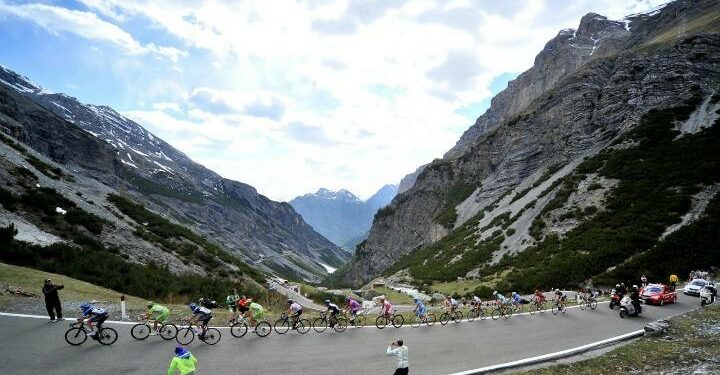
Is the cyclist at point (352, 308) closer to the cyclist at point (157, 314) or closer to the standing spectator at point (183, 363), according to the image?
the cyclist at point (157, 314)

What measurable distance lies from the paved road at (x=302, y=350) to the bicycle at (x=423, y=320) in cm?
137

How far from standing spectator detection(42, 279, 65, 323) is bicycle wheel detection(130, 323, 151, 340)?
3.86 m

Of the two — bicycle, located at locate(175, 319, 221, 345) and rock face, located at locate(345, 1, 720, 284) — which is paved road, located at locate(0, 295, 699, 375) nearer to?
bicycle, located at locate(175, 319, 221, 345)

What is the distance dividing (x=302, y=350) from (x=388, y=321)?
26.1 ft

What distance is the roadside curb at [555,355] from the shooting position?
1579cm

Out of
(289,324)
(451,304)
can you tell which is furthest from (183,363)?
(451,304)

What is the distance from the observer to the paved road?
14266 mm

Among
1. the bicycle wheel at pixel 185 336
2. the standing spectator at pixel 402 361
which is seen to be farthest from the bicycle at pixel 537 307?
the bicycle wheel at pixel 185 336

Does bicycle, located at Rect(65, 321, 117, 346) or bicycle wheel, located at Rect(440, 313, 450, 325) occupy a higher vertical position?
bicycle, located at Rect(65, 321, 117, 346)

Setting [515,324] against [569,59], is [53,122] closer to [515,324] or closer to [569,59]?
[515,324]

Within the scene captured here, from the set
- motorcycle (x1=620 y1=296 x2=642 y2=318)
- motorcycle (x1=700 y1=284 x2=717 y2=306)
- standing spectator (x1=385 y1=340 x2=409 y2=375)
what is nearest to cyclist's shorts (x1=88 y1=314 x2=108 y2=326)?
standing spectator (x1=385 y1=340 x2=409 y2=375)

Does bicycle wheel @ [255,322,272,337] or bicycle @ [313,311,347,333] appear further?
bicycle @ [313,311,347,333]

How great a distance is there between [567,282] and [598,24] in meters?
169

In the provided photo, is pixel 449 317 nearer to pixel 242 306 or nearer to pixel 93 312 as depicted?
pixel 242 306
